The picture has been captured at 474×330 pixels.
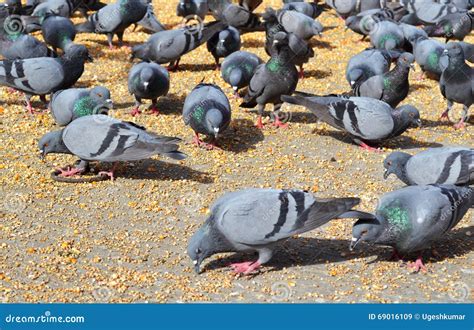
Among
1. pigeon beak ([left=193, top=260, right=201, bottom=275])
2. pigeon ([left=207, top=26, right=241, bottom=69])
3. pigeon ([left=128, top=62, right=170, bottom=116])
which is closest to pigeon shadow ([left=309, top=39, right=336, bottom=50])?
pigeon ([left=207, top=26, right=241, bottom=69])

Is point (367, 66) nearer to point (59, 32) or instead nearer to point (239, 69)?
point (239, 69)

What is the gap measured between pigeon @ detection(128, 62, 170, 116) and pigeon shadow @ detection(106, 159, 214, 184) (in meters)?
1.43

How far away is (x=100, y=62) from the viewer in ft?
40.4

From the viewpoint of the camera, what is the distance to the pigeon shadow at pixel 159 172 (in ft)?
26.7

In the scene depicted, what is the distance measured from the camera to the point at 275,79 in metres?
9.50

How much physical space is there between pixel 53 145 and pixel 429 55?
19.7 ft

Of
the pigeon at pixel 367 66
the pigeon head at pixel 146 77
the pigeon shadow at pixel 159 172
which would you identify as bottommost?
the pigeon shadow at pixel 159 172

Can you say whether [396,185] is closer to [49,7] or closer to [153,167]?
[153,167]

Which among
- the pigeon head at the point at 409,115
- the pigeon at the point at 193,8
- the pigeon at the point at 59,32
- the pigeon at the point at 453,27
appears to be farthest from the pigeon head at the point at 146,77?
the pigeon at the point at 453,27

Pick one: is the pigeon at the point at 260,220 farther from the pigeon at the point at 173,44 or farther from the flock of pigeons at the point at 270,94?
the pigeon at the point at 173,44

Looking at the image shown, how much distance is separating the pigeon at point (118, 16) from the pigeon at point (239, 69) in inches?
110

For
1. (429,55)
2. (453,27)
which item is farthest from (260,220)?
(453,27)

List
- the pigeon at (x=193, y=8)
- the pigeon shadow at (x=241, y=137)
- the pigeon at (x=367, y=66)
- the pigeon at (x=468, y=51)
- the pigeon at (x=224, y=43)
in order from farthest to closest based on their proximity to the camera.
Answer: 1. the pigeon at (x=193, y=8)
2. the pigeon at (x=468, y=51)
3. the pigeon at (x=224, y=43)
4. the pigeon at (x=367, y=66)
5. the pigeon shadow at (x=241, y=137)

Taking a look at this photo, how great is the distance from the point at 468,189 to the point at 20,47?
7142 millimetres
